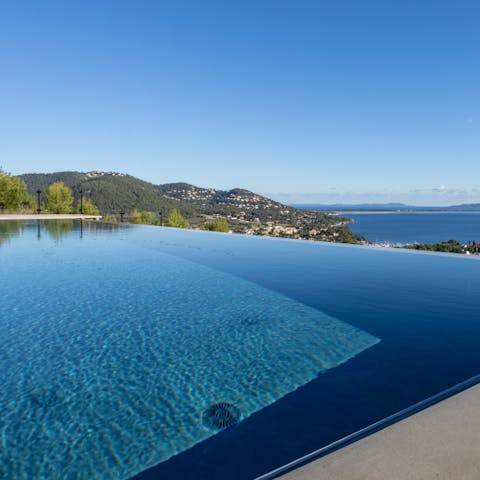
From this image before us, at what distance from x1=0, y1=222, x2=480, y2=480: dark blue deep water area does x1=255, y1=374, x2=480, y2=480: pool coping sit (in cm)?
38

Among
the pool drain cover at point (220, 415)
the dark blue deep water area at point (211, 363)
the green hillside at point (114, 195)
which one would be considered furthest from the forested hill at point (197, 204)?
the pool drain cover at point (220, 415)

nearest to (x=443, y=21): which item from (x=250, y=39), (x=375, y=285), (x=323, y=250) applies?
(x=250, y=39)

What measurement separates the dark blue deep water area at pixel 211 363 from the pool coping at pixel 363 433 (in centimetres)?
38

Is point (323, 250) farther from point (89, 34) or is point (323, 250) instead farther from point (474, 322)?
point (89, 34)

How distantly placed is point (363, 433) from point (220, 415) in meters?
1.28

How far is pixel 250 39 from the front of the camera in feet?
76.2

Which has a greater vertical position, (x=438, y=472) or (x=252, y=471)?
(x=438, y=472)

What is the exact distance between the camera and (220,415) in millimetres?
3201

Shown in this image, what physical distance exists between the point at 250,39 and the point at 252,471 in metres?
25.4

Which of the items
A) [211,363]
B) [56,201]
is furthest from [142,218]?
[211,363]

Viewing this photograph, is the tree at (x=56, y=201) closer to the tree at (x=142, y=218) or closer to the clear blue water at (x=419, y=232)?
the tree at (x=142, y=218)

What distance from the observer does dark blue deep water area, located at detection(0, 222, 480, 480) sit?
8.96ft

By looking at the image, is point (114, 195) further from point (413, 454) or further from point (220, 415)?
point (413, 454)

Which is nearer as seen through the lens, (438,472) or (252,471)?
(438,472)
